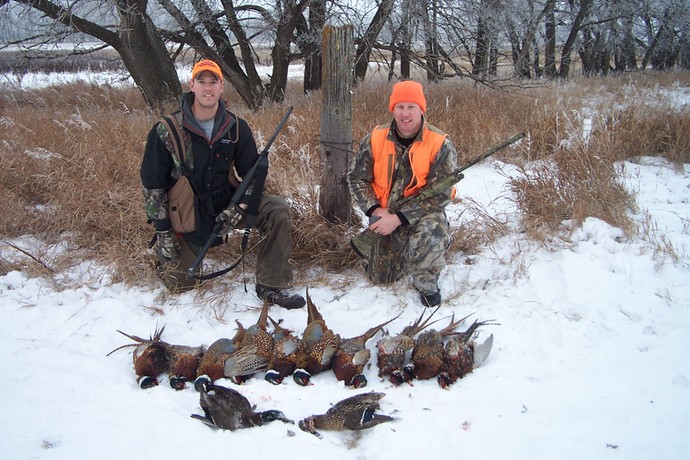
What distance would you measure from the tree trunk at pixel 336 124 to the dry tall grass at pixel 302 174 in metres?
0.20

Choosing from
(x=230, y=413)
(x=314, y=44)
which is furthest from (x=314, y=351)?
(x=314, y=44)

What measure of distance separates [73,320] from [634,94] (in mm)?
10067

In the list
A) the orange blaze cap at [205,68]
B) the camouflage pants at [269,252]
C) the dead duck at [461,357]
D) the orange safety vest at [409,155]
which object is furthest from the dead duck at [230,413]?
the orange blaze cap at [205,68]

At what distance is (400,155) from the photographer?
369 centimetres

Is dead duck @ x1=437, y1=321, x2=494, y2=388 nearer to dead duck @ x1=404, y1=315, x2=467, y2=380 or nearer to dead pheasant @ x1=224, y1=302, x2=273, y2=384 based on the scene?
dead duck @ x1=404, y1=315, x2=467, y2=380

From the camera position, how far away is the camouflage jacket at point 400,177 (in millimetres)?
3613

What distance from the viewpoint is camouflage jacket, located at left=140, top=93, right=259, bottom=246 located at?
11.4 feet

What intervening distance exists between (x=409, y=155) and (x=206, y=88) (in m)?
1.55

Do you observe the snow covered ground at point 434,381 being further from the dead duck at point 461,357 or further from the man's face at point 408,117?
the man's face at point 408,117

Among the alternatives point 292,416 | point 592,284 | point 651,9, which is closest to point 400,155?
point 592,284

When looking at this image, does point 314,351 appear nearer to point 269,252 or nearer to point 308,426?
point 308,426

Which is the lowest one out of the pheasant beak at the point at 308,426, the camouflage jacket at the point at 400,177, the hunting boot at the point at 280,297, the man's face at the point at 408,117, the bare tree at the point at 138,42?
the pheasant beak at the point at 308,426

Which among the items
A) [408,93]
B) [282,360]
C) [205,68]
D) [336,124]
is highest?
[205,68]

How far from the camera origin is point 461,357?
301cm
